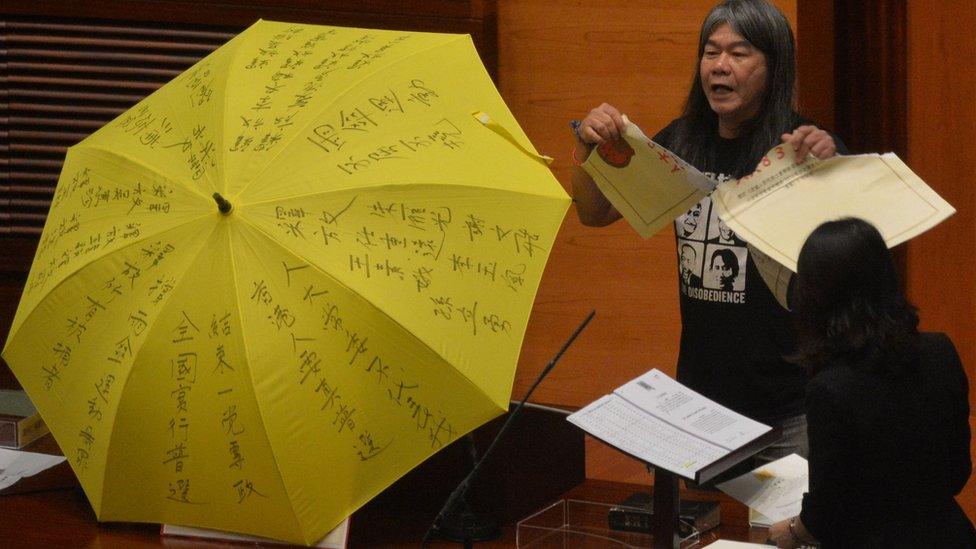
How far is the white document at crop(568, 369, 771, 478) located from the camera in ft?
6.72

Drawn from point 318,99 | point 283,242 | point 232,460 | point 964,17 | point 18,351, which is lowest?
point 232,460

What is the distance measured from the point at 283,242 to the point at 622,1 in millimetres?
2329

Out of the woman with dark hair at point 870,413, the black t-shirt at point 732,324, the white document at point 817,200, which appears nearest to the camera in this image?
the woman with dark hair at point 870,413

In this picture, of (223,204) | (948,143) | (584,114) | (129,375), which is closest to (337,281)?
(223,204)

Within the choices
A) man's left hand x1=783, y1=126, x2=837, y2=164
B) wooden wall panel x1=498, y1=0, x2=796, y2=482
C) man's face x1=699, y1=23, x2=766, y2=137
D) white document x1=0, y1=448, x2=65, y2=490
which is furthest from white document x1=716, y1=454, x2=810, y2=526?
wooden wall panel x1=498, y1=0, x2=796, y2=482

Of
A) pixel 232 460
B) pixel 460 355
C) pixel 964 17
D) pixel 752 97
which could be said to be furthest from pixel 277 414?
pixel 964 17

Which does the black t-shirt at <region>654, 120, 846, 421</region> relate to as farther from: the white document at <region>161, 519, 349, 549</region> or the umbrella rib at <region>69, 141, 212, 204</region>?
the umbrella rib at <region>69, 141, 212, 204</region>

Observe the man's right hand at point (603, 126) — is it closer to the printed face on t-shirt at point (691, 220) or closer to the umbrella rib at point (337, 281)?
the printed face on t-shirt at point (691, 220)

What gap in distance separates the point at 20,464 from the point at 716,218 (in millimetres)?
1454

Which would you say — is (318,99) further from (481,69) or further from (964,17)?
(964,17)

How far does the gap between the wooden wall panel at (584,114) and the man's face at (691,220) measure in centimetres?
143

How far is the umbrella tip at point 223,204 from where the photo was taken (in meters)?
2.10

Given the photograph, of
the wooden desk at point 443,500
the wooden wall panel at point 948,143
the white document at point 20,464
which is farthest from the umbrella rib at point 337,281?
the wooden wall panel at point 948,143

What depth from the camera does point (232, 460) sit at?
7.18 feet
